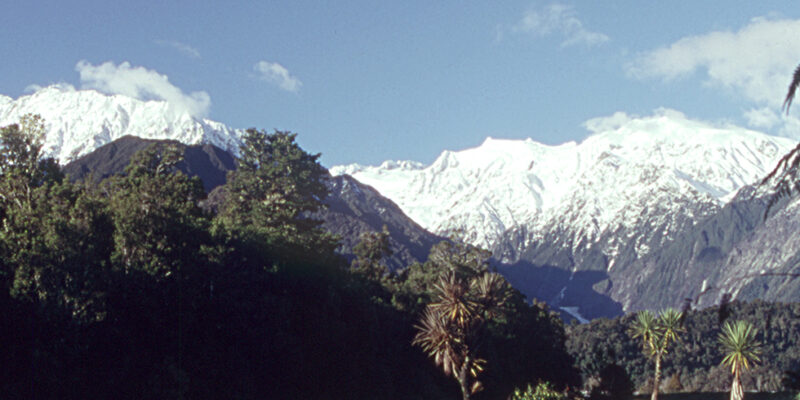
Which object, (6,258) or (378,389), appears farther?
(378,389)

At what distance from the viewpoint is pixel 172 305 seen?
38812mm

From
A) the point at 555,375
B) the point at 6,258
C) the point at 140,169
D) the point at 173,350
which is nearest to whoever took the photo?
the point at 6,258

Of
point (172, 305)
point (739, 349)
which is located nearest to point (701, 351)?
point (739, 349)

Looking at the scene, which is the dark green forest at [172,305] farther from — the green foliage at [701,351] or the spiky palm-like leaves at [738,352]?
the green foliage at [701,351]

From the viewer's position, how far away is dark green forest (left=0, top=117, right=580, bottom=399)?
105 ft

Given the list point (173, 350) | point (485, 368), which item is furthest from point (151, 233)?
point (485, 368)

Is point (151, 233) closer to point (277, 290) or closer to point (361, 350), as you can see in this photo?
point (277, 290)

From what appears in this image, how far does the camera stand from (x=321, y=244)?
67.4 meters

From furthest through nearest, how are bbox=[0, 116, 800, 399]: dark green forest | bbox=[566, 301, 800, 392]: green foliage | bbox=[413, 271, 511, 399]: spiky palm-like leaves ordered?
Result: 1. bbox=[566, 301, 800, 392]: green foliage
2. bbox=[413, 271, 511, 399]: spiky palm-like leaves
3. bbox=[0, 116, 800, 399]: dark green forest

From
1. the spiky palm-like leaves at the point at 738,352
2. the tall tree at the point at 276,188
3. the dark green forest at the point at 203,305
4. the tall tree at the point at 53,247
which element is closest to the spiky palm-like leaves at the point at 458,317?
the dark green forest at the point at 203,305

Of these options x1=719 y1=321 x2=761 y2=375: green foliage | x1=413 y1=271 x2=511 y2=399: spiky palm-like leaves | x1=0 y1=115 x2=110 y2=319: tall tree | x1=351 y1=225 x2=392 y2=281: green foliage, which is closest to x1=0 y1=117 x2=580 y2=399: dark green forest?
x1=0 y1=115 x2=110 y2=319: tall tree

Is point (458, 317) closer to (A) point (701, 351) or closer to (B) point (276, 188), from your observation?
(B) point (276, 188)

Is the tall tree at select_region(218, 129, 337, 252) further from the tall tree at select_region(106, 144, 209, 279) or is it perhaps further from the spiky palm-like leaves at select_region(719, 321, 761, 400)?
the spiky palm-like leaves at select_region(719, 321, 761, 400)

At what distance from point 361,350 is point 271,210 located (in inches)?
870
